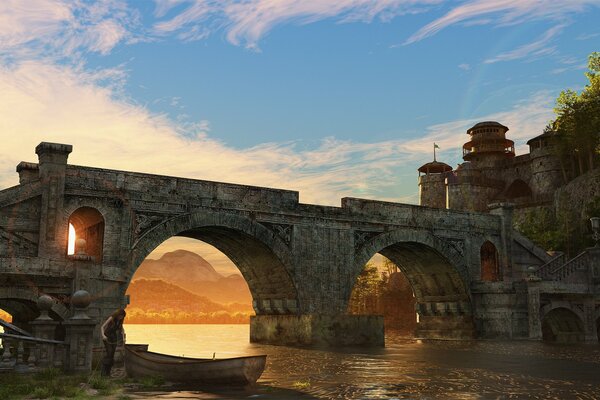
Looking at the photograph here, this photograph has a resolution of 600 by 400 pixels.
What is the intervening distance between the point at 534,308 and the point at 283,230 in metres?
15.8

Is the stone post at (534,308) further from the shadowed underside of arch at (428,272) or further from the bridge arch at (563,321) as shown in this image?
the shadowed underside of arch at (428,272)

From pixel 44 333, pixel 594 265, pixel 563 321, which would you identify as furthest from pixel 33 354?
pixel 594 265

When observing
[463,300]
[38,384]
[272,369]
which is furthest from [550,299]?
[38,384]

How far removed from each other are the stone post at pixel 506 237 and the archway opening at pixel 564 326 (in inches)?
146

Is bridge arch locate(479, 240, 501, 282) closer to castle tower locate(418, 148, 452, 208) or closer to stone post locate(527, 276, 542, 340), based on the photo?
stone post locate(527, 276, 542, 340)

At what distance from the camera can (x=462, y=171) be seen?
8231 centimetres

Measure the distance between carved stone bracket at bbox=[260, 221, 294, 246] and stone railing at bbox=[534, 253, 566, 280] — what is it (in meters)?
16.4

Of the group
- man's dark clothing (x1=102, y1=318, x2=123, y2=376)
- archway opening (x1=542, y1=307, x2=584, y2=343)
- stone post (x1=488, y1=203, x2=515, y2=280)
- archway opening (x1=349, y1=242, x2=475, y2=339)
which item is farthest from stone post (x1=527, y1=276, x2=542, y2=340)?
man's dark clothing (x1=102, y1=318, x2=123, y2=376)

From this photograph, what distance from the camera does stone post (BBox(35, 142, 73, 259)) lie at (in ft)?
87.4

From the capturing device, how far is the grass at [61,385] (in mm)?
12719

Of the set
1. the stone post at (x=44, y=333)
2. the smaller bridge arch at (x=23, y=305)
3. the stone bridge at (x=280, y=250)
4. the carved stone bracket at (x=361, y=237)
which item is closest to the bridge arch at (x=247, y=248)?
the stone bridge at (x=280, y=250)

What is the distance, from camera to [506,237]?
42.4 metres

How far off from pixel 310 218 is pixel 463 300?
12.9 metres

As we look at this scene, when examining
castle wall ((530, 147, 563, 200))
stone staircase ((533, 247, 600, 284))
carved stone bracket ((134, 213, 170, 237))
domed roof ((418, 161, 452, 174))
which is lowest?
stone staircase ((533, 247, 600, 284))
